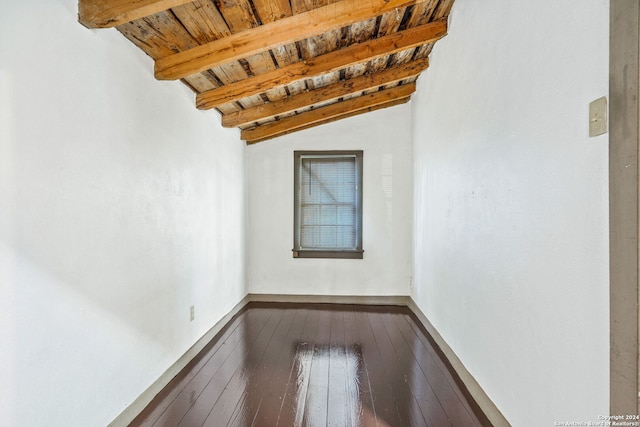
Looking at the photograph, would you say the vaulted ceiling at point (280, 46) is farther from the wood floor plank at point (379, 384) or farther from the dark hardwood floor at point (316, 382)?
the wood floor plank at point (379, 384)

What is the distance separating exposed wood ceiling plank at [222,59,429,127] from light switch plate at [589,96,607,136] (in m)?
2.43

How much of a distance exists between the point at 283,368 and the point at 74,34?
237 centimetres

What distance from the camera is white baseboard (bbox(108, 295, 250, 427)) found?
69.4 inches

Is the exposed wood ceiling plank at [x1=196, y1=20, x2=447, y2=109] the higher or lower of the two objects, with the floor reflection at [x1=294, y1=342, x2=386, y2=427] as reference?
higher

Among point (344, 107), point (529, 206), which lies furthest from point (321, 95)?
point (529, 206)

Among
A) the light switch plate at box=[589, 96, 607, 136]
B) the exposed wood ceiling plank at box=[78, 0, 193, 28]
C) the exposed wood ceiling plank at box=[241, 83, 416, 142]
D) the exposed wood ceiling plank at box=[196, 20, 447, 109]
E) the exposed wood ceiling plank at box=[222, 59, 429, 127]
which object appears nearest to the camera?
the light switch plate at box=[589, 96, 607, 136]

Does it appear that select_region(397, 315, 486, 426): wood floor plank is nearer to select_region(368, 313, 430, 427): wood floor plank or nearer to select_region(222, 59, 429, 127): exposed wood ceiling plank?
select_region(368, 313, 430, 427): wood floor plank

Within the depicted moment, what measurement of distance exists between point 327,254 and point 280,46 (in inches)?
105

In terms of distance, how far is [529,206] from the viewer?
142 cm

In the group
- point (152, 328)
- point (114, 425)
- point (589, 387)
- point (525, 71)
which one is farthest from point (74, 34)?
point (589, 387)

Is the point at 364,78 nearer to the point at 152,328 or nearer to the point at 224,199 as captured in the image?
the point at 224,199

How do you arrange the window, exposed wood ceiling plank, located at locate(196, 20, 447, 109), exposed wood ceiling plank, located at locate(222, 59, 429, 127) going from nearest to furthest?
exposed wood ceiling plank, located at locate(196, 20, 447, 109), exposed wood ceiling plank, located at locate(222, 59, 429, 127), the window

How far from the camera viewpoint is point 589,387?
3.54ft

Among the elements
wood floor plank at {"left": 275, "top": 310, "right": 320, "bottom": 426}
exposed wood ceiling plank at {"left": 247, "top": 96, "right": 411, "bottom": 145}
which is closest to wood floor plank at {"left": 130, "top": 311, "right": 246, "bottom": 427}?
wood floor plank at {"left": 275, "top": 310, "right": 320, "bottom": 426}
